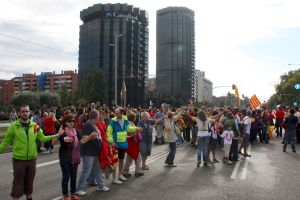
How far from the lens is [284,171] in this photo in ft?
34.8

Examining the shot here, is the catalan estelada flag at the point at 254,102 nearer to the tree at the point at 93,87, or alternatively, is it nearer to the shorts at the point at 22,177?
the shorts at the point at 22,177

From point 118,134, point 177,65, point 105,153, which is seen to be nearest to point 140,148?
point 118,134

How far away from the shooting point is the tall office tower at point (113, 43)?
11425cm

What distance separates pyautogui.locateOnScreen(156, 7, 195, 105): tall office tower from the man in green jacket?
123m

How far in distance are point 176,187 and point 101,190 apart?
1740 mm

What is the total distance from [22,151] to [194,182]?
14.6 ft

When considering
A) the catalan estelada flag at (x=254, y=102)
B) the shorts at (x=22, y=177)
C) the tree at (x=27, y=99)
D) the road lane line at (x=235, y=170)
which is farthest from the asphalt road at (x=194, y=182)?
the tree at (x=27, y=99)

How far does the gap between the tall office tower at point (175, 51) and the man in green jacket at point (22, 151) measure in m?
123

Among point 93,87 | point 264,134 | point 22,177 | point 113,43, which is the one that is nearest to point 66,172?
point 22,177

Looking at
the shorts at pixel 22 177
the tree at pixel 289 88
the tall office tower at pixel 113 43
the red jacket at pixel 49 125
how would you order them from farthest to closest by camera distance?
the tall office tower at pixel 113 43 < the tree at pixel 289 88 < the red jacket at pixel 49 125 < the shorts at pixel 22 177

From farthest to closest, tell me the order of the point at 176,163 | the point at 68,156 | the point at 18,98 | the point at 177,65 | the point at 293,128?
the point at 177,65, the point at 18,98, the point at 293,128, the point at 176,163, the point at 68,156

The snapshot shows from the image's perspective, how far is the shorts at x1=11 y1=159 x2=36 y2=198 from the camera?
6203 mm

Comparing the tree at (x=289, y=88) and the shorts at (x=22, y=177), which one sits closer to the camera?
the shorts at (x=22, y=177)

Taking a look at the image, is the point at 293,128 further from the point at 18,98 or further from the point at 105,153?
the point at 18,98
